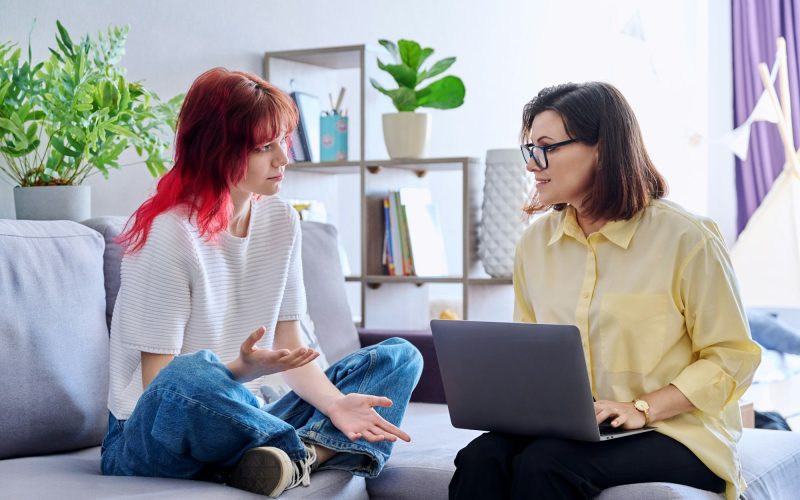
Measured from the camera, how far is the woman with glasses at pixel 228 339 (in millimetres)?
Answer: 1558

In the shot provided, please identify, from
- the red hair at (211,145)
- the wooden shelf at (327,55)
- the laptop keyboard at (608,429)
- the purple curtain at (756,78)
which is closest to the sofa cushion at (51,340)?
the red hair at (211,145)

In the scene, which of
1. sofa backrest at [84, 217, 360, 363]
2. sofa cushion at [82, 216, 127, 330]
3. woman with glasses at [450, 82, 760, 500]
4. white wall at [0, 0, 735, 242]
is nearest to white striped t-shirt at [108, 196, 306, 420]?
sofa cushion at [82, 216, 127, 330]

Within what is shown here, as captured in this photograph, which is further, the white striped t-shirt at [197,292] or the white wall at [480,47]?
the white wall at [480,47]

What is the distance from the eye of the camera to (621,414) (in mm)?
1557

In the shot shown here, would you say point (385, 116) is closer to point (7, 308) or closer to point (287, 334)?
point (287, 334)

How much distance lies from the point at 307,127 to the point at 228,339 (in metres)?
1.53

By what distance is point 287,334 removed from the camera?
1.90m

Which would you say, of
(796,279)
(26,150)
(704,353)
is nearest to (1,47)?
(26,150)

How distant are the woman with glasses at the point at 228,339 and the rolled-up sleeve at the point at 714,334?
1.60ft

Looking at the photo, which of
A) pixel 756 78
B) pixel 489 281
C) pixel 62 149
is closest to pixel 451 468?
pixel 62 149

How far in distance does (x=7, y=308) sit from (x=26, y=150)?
459 mm

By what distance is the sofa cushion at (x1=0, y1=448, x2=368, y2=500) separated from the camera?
1.49 metres

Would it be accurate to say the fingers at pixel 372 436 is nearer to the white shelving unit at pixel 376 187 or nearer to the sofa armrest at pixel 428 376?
the sofa armrest at pixel 428 376

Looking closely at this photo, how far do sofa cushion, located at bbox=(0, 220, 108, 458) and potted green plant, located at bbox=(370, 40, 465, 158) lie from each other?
122 centimetres
